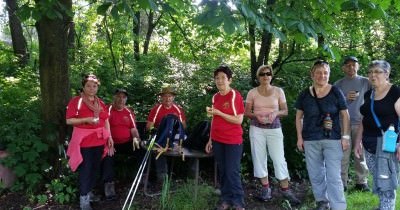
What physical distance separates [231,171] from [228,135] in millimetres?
421

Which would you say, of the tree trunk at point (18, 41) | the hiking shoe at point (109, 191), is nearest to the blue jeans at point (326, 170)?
the hiking shoe at point (109, 191)

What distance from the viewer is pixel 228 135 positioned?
182 inches

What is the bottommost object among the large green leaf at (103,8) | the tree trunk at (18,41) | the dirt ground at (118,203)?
the dirt ground at (118,203)

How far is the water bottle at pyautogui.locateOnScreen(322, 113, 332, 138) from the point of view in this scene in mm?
4445

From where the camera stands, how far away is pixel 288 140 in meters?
6.32

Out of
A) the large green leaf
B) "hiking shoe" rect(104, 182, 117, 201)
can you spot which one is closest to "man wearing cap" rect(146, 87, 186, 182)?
"hiking shoe" rect(104, 182, 117, 201)

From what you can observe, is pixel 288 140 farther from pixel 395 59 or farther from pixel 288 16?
pixel 395 59

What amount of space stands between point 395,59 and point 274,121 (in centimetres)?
653

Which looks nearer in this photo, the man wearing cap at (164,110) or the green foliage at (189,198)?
the green foliage at (189,198)

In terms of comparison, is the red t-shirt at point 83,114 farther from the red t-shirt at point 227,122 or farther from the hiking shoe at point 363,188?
the hiking shoe at point 363,188

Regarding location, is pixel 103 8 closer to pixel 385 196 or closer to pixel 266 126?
pixel 266 126

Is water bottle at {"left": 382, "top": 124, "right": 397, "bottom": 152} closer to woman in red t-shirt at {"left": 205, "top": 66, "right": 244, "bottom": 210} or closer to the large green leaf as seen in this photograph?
woman in red t-shirt at {"left": 205, "top": 66, "right": 244, "bottom": 210}

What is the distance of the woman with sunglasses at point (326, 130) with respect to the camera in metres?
4.50

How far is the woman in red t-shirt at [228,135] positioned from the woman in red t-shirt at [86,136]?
4.66 ft
